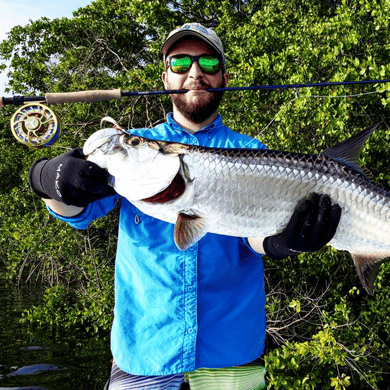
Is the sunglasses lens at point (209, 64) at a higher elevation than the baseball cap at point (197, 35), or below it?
below

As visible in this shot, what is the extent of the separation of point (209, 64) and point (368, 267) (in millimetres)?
1865

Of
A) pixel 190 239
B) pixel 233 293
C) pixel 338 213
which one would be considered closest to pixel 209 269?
pixel 233 293

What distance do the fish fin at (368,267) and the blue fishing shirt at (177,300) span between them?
66 cm

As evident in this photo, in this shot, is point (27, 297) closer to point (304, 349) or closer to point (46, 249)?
point (46, 249)

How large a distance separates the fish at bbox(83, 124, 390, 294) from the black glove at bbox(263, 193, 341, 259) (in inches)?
2.5

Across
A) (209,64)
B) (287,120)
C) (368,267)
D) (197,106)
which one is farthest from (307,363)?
(209,64)

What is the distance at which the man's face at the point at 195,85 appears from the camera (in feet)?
10.3

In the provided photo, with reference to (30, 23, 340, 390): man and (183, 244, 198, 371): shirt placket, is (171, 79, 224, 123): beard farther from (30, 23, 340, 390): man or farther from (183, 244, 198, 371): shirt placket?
(183, 244, 198, 371): shirt placket

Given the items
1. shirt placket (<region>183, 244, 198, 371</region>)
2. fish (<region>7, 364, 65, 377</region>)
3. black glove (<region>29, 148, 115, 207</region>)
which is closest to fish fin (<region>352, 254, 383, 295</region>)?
shirt placket (<region>183, 244, 198, 371</region>)

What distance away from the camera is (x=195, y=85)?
3.23m

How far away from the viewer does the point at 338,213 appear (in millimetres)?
2428

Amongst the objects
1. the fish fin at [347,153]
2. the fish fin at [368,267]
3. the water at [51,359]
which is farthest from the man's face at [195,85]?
the water at [51,359]

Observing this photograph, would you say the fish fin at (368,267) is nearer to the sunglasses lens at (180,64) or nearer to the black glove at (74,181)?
the black glove at (74,181)

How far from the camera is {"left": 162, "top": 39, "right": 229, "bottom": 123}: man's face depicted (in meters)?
3.13
